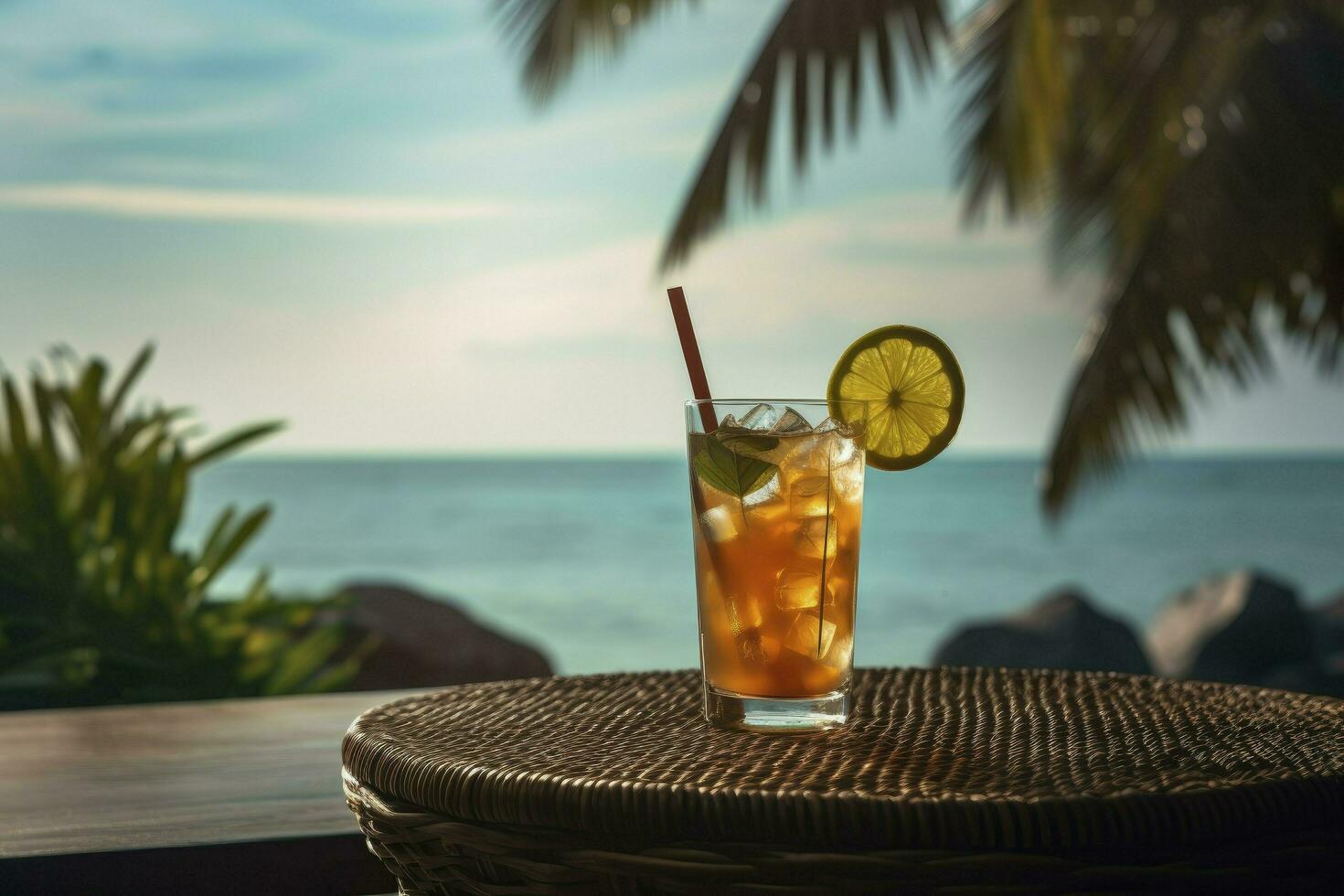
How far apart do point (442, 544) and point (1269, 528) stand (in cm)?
1997

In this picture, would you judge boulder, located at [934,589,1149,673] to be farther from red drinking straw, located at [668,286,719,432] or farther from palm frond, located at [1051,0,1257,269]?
red drinking straw, located at [668,286,719,432]

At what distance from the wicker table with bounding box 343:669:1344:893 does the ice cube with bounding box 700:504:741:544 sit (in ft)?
0.53

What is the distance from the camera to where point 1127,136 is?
18.4 feet

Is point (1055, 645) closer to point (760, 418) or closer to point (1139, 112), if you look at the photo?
point (1139, 112)

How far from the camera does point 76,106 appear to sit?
26.4 m

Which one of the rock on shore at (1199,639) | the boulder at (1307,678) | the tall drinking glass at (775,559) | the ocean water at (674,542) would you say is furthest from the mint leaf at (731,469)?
the ocean water at (674,542)

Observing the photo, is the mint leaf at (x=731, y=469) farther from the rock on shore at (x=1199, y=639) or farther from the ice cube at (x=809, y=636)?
the rock on shore at (x=1199, y=639)

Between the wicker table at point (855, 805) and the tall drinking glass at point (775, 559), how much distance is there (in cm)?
3

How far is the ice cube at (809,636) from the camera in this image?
952 mm

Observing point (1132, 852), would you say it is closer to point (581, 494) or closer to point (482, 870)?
point (482, 870)

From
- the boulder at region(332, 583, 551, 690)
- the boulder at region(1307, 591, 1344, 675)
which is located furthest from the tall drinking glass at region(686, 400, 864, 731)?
the boulder at region(1307, 591, 1344, 675)

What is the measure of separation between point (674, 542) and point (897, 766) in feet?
83.3

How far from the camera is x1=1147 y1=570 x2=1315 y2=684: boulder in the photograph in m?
8.38

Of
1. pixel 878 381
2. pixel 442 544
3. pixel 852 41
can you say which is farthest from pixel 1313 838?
pixel 442 544
